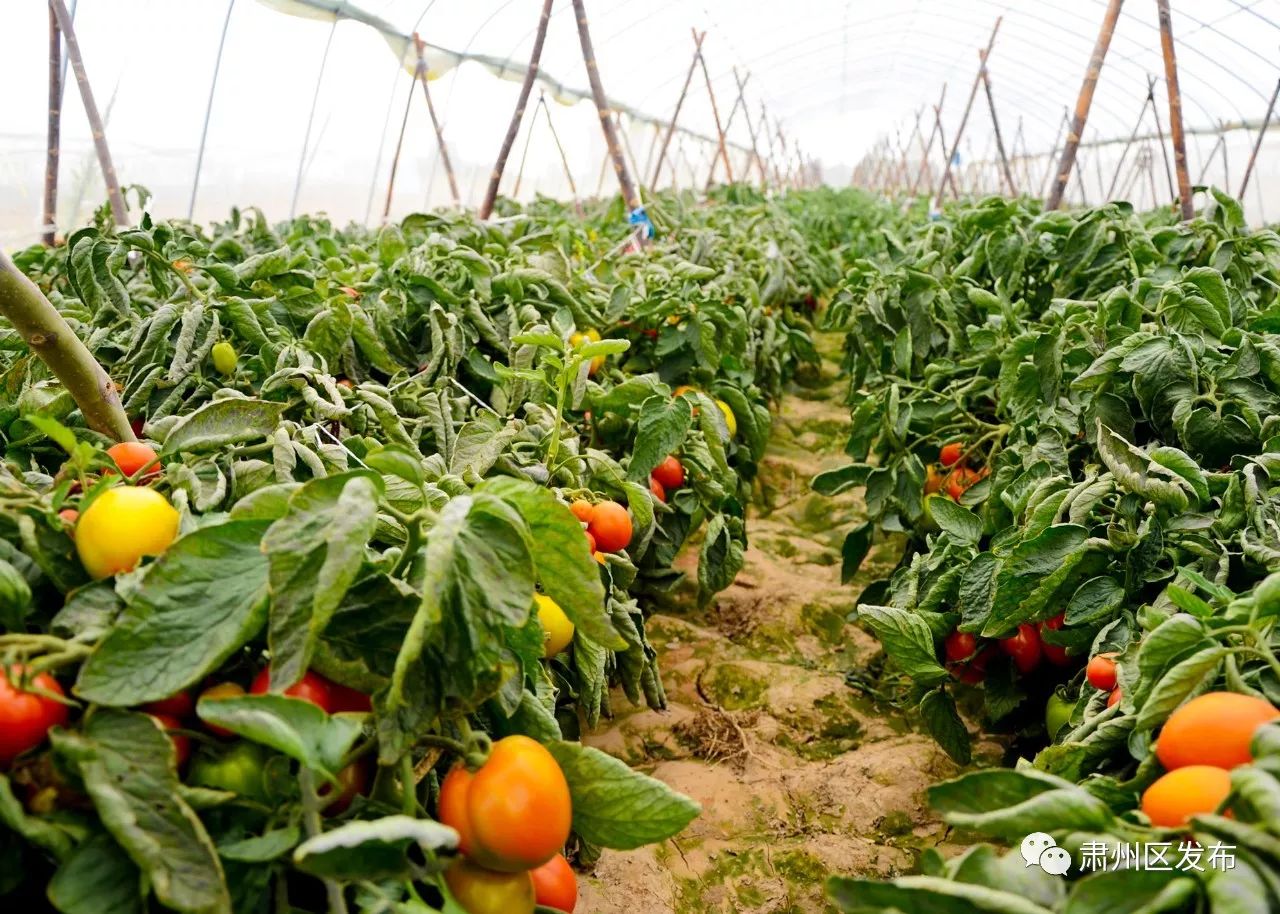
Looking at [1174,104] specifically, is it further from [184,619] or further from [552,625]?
[184,619]

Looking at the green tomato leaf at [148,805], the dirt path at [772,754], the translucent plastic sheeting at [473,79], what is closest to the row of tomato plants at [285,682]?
the green tomato leaf at [148,805]

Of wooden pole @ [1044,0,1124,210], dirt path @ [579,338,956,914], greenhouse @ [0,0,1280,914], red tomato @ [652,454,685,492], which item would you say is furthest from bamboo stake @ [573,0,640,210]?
red tomato @ [652,454,685,492]

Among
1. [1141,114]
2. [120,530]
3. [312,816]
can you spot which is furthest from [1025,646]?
[1141,114]

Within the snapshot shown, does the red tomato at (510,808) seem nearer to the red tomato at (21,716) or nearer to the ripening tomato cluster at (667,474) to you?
the red tomato at (21,716)

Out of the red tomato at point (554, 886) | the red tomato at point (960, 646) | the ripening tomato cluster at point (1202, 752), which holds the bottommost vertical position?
the red tomato at point (960, 646)

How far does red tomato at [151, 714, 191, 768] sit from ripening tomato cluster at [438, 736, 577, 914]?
211 millimetres

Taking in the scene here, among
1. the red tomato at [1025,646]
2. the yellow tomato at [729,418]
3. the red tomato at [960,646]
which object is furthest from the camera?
the yellow tomato at [729,418]

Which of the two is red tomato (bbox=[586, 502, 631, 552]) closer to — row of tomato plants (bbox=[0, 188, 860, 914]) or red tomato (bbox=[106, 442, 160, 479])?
row of tomato plants (bbox=[0, 188, 860, 914])

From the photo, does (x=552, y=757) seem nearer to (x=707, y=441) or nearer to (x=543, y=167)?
(x=707, y=441)

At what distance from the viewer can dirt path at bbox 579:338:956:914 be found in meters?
1.73

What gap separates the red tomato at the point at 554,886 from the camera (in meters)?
0.89

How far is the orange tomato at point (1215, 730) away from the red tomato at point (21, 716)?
90 cm

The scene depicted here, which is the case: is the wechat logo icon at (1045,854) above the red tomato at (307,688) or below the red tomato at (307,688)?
below

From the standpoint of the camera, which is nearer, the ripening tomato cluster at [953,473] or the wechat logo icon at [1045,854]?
the wechat logo icon at [1045,854]
